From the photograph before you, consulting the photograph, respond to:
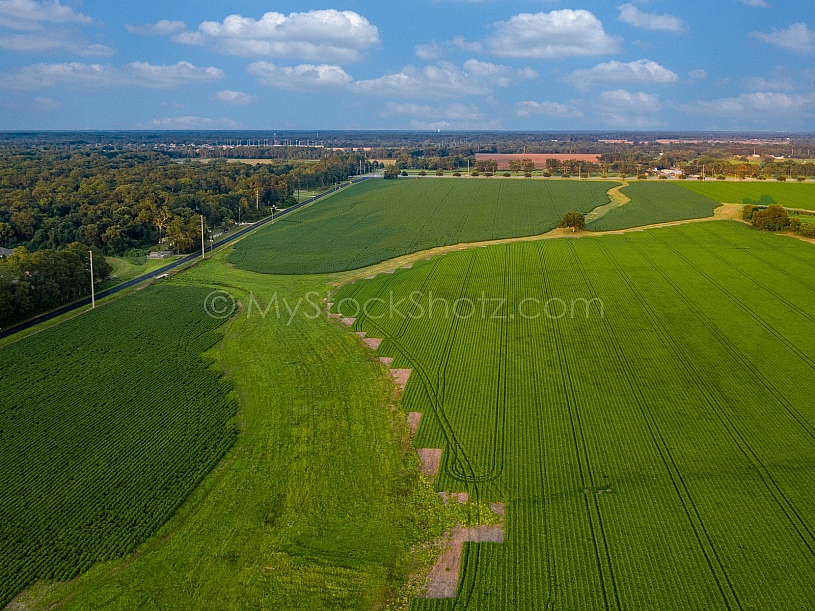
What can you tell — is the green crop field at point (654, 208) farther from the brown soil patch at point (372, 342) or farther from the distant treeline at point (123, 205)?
the distant treeline at point (123, 205)

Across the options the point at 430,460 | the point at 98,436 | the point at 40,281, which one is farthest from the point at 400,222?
the point at 430,460

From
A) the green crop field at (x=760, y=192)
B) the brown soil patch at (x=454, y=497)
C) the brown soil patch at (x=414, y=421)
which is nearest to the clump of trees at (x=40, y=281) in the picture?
the brown soil patch at (x=414, y=421)

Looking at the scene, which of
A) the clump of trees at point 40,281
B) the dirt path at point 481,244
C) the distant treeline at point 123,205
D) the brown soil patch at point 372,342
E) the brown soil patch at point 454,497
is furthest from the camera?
the distant treeline at point 123,205

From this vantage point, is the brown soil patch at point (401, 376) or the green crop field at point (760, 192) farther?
the green crop field at point (760, 192)

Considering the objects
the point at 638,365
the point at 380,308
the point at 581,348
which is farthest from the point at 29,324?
the point at 638,365

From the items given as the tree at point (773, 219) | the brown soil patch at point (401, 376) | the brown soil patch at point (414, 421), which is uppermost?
the tree at point (773, 219)

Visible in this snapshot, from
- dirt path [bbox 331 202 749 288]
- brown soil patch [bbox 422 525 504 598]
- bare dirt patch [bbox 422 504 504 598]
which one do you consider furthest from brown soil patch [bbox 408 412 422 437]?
dirt path [bbox 331 202 749 288]

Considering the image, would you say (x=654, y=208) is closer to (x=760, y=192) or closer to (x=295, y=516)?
(x=760, y=192)
